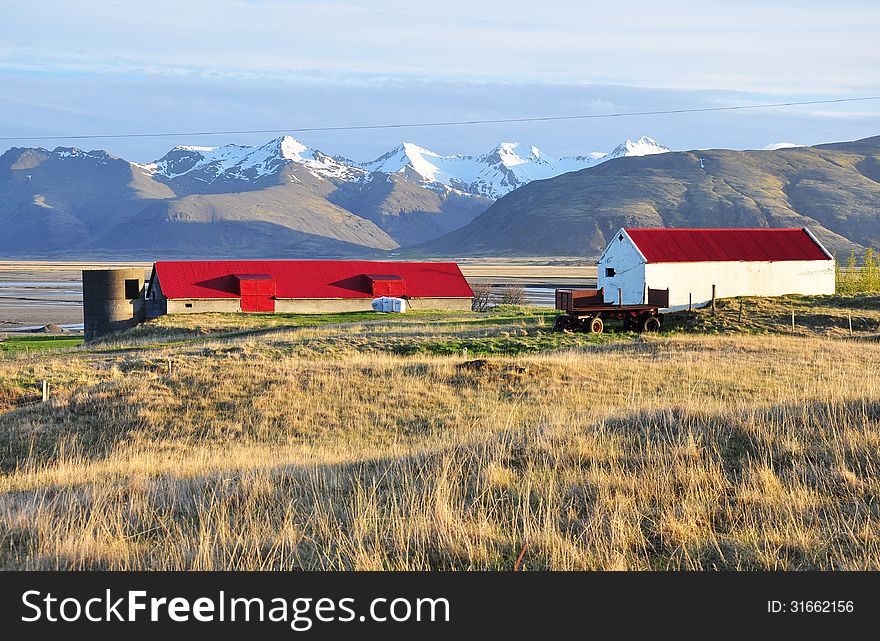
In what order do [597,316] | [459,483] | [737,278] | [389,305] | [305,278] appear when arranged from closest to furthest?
[459,483]
[597,316]
[737,278]
[389,305]
[305,278]

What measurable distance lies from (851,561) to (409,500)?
3.98 meters

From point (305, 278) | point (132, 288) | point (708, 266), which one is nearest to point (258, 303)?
point (305, 278)

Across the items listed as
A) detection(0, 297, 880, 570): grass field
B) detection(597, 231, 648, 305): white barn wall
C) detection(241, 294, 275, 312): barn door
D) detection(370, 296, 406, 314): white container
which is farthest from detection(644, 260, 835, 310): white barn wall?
detection(241, 294, 275, 312): barn door

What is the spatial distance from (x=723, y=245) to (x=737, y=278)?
242cm

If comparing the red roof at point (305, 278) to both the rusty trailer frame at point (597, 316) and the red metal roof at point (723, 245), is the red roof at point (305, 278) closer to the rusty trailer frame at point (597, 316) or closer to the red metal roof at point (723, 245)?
the red metal roof at point (723, 245)

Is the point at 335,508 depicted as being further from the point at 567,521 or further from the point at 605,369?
the point at 605,369

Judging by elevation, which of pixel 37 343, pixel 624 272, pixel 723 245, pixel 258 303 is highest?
pixel 723 245

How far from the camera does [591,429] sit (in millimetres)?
12617

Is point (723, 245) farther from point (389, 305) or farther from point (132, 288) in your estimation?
point (132, 288)

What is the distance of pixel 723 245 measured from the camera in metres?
51.8

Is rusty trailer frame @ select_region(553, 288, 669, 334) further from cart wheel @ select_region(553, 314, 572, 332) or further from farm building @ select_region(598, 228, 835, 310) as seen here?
farm building @ select_region(598, 228, 835, 310)

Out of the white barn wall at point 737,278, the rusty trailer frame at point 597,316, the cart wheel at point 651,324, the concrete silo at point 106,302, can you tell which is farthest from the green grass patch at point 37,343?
the white barn wall at point 737,278

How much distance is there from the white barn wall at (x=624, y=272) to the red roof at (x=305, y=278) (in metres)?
19.6

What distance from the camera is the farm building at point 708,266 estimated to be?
4912 cm
